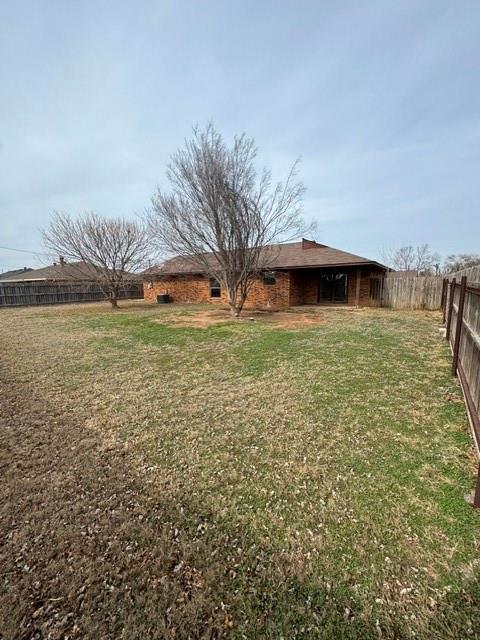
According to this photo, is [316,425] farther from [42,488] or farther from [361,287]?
[361,287]

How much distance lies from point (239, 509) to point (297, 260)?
577 inches

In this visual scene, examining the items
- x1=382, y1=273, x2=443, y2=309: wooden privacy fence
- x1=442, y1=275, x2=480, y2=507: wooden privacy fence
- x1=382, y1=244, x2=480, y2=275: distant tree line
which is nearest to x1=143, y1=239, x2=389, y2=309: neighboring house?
x1=382, y1=273, x2=443, y2=309: wooden privacy fence

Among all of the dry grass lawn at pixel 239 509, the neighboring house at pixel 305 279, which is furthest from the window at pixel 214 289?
the dry grass lawn at pixel 239 509

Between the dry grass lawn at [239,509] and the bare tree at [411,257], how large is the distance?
126 ft

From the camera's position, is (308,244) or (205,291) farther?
(205,291)

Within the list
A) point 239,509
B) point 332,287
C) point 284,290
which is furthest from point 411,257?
point 239,509

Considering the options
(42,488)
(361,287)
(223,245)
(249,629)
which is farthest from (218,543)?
(361,287)

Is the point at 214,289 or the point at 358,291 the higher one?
the point at 214,289

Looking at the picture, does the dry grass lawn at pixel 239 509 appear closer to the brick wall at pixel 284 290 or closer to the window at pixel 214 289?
the brick wall at pixel 284 290

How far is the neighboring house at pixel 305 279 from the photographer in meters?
14.5

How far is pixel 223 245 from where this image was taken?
35.3 feet

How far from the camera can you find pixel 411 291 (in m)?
13.2

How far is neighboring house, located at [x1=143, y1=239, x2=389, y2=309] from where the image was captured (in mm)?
14487

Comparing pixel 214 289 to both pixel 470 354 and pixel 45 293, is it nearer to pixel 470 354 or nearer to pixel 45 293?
pixel 45 293
